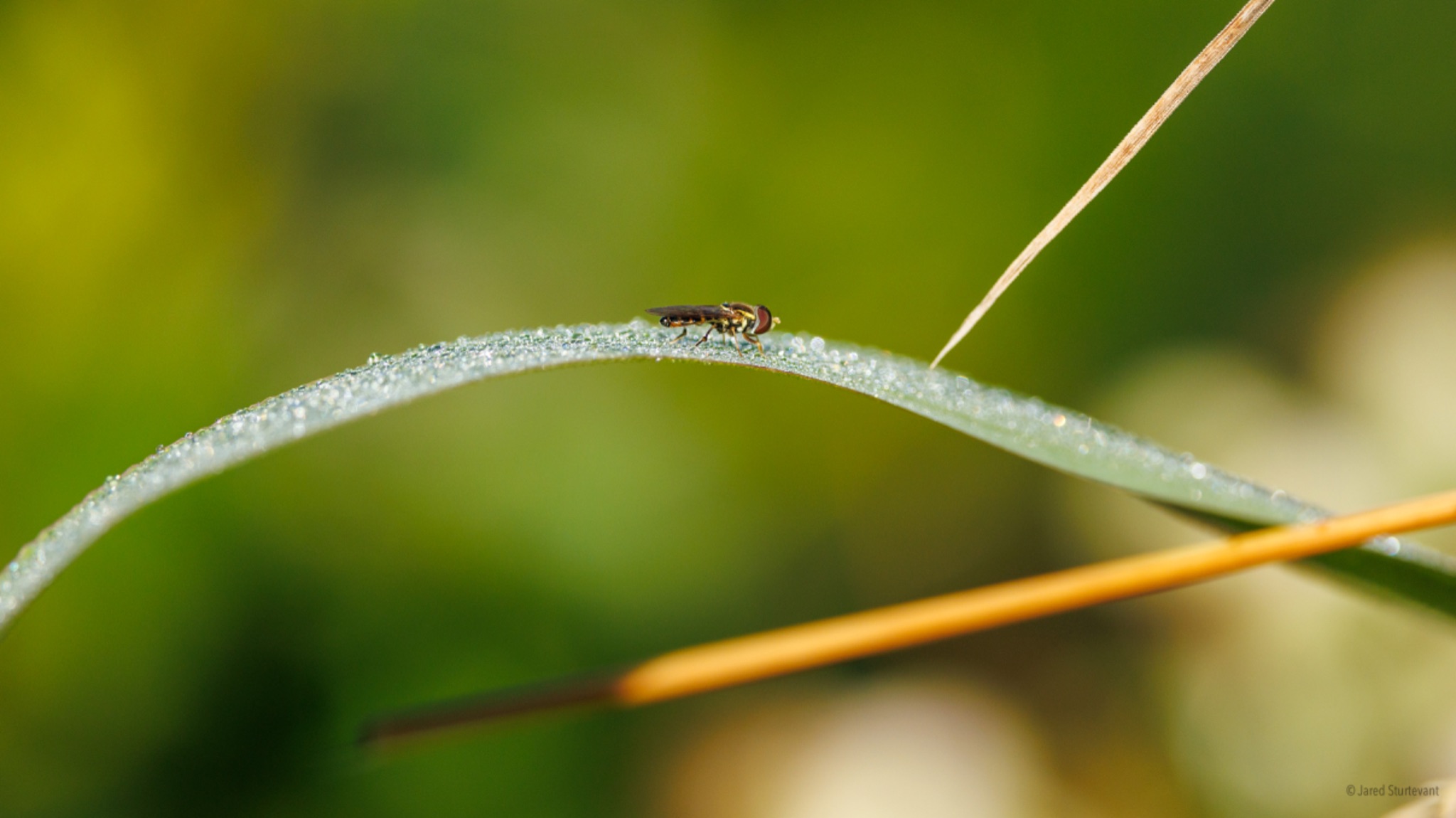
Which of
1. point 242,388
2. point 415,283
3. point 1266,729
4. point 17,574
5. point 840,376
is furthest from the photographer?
point 415,283

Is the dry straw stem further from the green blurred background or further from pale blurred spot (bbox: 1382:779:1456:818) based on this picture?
the green blurred background

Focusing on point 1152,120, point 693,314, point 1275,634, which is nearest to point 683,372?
point 693,314

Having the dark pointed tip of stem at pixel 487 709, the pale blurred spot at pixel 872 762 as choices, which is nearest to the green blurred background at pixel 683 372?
the pale blurred spot at pixel 872 762

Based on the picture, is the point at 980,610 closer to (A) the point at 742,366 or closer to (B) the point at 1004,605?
(B) the point at 1004,605

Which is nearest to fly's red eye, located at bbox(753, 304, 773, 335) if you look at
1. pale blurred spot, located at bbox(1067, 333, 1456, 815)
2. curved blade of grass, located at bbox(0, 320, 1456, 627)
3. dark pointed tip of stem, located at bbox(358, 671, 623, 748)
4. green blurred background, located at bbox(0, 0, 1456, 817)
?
curved blade of grass, located at bbox(0, 320, 1456, 627)

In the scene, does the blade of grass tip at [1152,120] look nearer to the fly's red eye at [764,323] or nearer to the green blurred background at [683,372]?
the fly's red eye at [764,323]

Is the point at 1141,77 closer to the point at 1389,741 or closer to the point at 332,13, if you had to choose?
the point at 1389,741

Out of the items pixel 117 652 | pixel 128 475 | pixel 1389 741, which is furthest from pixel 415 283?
pixel 1389 741
